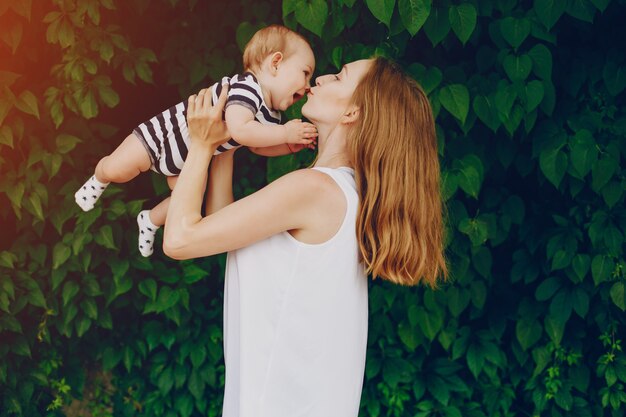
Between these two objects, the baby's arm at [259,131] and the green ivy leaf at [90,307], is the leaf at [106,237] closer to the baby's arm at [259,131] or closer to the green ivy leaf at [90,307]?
the green ivy leaf at [90,307]

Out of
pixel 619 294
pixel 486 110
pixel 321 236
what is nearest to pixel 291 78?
pixel 321 236

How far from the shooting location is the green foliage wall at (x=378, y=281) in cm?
334

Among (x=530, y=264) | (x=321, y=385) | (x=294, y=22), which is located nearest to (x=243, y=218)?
(x=321, y=385)

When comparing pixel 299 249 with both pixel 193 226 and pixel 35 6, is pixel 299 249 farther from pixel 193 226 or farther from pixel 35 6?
pixel 35 6

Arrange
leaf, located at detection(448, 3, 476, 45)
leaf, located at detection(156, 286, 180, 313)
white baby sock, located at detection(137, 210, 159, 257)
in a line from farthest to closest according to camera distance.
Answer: leaf, located at detection(156, 286, 180, 313)
leaf, located at detection(448, 3, 476, 45)
white baby sock, located at detection(137, 210, 159, 257)

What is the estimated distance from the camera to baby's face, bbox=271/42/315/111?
7.79 feet

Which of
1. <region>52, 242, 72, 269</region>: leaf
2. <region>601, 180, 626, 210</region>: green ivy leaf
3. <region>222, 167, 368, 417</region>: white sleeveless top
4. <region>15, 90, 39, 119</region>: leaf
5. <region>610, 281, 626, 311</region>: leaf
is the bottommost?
<region>610, 281, 626, 311</region>: leaf

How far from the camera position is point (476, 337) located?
3832mm

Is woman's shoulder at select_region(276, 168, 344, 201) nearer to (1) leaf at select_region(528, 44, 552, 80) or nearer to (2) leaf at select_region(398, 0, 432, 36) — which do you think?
(2) leaf at select_region(398, 0, 432, 36)

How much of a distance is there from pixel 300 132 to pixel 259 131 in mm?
113

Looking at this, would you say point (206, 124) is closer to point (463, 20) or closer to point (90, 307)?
point (463, 20)

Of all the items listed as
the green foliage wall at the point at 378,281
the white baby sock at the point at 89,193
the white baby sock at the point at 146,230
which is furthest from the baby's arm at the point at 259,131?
the green foliage wall at the point at 378,281

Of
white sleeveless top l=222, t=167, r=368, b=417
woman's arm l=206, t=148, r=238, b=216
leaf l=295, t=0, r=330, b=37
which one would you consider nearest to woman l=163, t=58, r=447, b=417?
white sleeveless top l=222, t=167, r=368, b=417

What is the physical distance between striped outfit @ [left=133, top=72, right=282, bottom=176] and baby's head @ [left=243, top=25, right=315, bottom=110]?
0.04m
